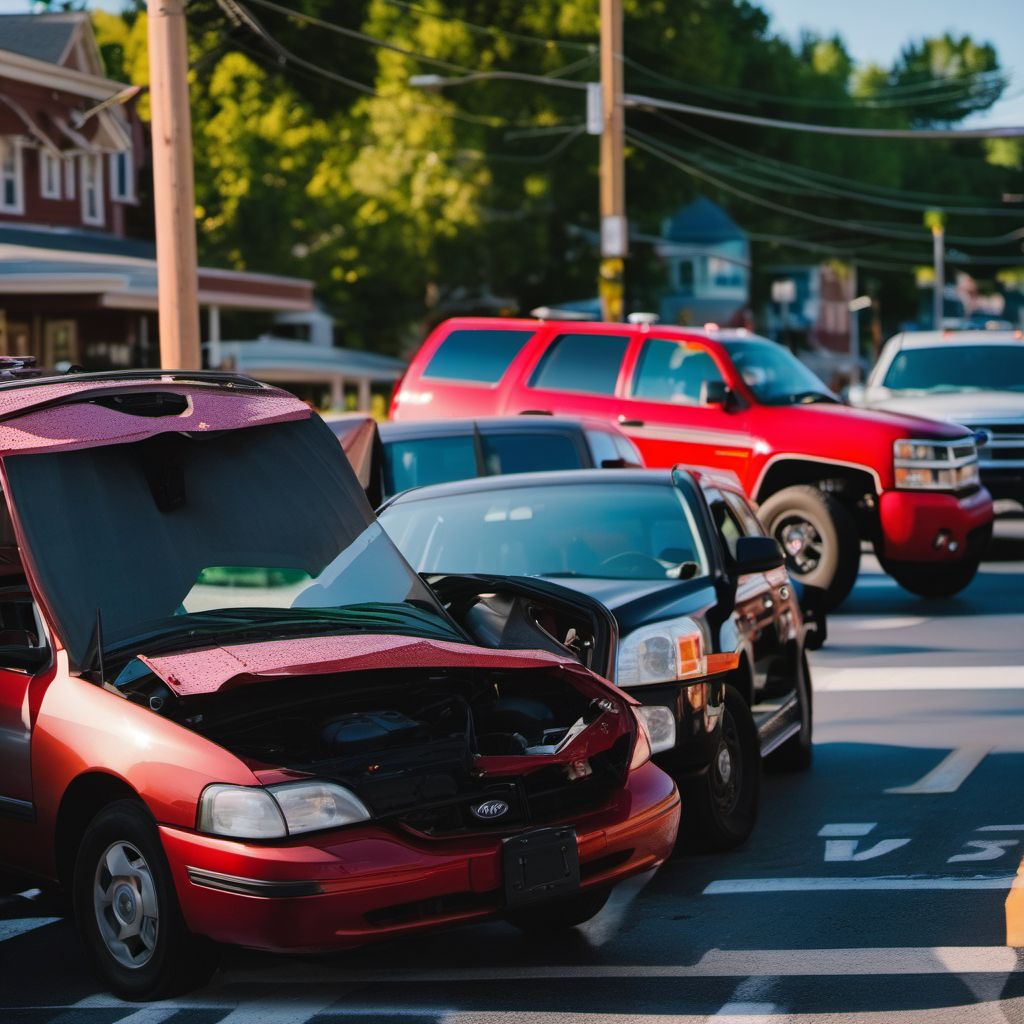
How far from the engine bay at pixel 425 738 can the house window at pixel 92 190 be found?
38.1 m

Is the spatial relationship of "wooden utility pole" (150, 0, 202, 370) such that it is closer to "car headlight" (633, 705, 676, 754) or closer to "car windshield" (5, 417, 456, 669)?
"car windshield" (5, 417, 456, 669)

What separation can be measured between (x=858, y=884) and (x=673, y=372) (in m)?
10.4

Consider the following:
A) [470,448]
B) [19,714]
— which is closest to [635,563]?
[19,714]

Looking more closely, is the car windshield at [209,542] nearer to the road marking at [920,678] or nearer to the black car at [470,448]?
the black car at [470,448]

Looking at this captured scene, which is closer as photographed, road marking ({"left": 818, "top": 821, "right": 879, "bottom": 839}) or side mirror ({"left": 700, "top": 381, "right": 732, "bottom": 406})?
road marking ({"left": 818, "top": 821, "right": 879, "bottom": 839})

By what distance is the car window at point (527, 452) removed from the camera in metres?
13.4

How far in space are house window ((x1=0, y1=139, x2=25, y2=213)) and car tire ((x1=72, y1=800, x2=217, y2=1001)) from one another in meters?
34.7

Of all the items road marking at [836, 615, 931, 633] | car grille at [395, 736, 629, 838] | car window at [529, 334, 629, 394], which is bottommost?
road marking at [836, 615, 931, 633]

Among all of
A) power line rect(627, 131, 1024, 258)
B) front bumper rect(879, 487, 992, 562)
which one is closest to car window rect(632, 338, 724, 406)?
front bumper rect(879, 487, 992, 562)

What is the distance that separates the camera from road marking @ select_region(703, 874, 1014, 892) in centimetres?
752

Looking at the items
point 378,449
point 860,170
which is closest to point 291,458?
point 378,449

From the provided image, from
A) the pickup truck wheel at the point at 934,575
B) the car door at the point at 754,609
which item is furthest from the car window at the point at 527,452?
the pickup truck wheel at the point at 934,575

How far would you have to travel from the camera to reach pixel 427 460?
45.2 ft

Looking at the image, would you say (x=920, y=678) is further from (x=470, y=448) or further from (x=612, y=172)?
(x=612, y=172)
